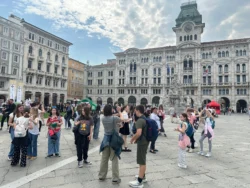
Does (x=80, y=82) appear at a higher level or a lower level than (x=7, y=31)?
lower

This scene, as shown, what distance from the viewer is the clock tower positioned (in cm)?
4828

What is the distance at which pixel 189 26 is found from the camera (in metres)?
49.2

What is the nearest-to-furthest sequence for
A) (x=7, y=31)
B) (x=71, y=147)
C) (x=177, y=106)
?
(x=71, y=147) < (x=177, y=106) < (x=7, y=31)

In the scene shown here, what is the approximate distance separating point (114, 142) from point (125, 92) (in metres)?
51.9

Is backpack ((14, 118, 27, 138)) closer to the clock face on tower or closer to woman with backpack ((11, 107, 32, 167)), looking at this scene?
woman with backpack ((11, 107, 32, 167))

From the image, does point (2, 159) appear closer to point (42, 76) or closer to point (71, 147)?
point (71, 147)

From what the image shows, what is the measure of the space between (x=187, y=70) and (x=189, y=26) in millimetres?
12573

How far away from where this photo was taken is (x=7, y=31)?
118ft

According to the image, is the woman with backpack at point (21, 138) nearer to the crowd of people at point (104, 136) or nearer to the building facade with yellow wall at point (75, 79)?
the crowd of people at point (104, 136)

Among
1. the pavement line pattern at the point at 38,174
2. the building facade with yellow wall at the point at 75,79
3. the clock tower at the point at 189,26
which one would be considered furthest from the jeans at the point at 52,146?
the building facade with yellow wall at the point at 75,79

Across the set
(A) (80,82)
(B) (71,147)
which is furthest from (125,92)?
(B) (71,147)

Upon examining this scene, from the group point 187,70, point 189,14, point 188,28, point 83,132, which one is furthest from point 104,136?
point 189,14

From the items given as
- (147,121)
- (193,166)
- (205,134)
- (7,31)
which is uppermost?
(7,31)

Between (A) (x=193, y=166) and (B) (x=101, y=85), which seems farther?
(B) (x=101, y=85)
